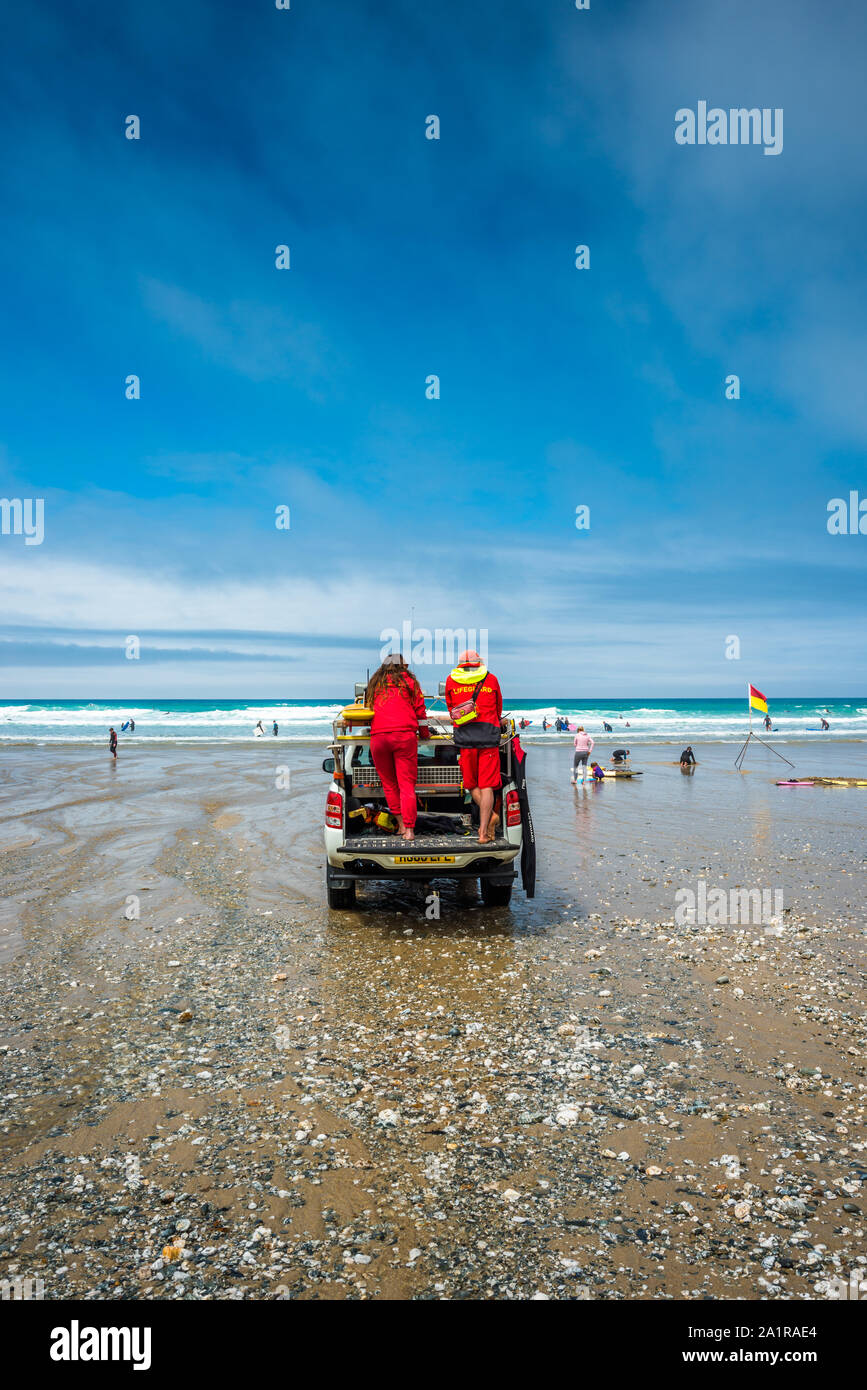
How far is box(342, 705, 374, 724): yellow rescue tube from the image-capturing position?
795cm

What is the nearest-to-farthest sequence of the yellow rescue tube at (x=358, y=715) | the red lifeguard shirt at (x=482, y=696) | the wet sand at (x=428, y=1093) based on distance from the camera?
the wet sand at (x=428, y=1093), the red lifeguard shirt at (x=482, y=696), the yellow rescue tube at (x=358, y=715)

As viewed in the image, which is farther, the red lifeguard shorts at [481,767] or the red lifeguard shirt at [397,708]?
the red lifeguard shorts at [481,767]

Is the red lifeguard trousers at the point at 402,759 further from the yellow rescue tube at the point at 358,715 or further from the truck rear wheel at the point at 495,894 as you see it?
the truck rear wheel at the point at 495,894

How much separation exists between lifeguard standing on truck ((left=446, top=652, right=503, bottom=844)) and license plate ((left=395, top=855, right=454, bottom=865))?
41cm

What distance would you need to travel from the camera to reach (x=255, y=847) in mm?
12750

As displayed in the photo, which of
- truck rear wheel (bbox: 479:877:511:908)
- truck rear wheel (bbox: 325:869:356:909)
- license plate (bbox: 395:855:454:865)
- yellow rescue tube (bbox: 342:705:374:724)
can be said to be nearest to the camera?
license plate (bbox: 395:855:454:865)

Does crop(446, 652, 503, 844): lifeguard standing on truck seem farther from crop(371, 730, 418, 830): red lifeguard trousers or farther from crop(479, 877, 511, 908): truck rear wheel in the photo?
→ crop(479, 877, 511, 908): truck rear wheel

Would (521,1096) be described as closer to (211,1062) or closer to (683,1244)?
(683,1244)

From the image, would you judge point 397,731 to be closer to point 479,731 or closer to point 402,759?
point 402,759

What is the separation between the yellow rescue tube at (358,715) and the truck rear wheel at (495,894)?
7.83 ft

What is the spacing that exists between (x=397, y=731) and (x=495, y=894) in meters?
2.53

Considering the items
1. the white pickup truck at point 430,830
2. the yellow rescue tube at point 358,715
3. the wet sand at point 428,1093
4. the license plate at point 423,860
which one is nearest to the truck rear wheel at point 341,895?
the white pickup truck at point 430,830

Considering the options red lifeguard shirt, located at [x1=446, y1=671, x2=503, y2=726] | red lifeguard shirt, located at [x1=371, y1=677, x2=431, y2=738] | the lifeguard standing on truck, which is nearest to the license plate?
the lifeguard standing on truck

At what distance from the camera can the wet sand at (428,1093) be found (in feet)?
9.77
